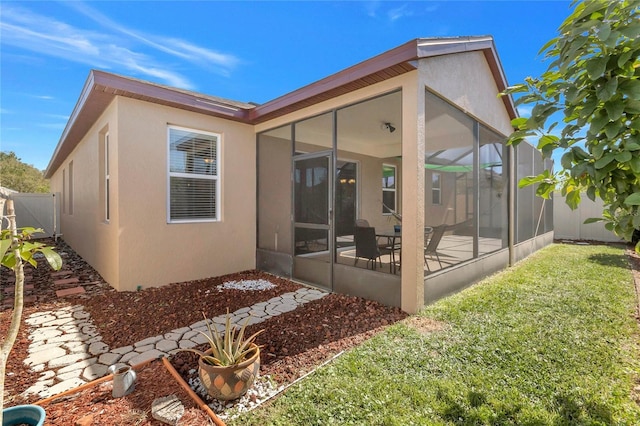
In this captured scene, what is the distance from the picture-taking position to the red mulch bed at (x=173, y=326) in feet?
7.31

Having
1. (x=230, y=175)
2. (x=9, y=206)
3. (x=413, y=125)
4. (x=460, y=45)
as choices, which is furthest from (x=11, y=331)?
(x=460, y=45)

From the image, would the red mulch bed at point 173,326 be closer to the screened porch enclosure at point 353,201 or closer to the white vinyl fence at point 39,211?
the screened porch enclosure at point 353,201

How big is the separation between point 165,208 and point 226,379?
13.9ft

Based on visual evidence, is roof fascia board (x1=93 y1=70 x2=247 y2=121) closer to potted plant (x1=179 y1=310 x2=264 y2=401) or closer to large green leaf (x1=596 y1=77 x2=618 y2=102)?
potted plant (x1=179 y1=310 x2=264 y2=401)

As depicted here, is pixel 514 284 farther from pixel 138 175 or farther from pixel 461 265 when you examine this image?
pixel 138 175

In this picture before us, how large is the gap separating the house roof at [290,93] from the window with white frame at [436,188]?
4.74 ft

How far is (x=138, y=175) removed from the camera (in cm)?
523

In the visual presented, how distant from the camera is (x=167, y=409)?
6.82ft

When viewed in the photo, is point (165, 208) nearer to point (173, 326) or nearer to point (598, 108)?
point (173, 326)

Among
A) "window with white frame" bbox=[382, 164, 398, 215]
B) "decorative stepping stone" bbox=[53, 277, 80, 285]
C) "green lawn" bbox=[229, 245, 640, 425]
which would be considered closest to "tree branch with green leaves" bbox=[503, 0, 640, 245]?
"green lawn" bbox=[229, 245, 640, 425]

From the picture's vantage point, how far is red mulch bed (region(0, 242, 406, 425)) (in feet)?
7.31

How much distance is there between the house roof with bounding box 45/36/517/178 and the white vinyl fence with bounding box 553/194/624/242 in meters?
8.73

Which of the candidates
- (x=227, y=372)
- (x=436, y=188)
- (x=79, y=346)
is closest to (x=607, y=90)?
(x=227, y=372)

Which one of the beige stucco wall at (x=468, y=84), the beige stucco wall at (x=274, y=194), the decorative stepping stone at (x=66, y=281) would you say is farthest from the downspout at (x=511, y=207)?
the decorative stepping stone at (x=66, y=281)
